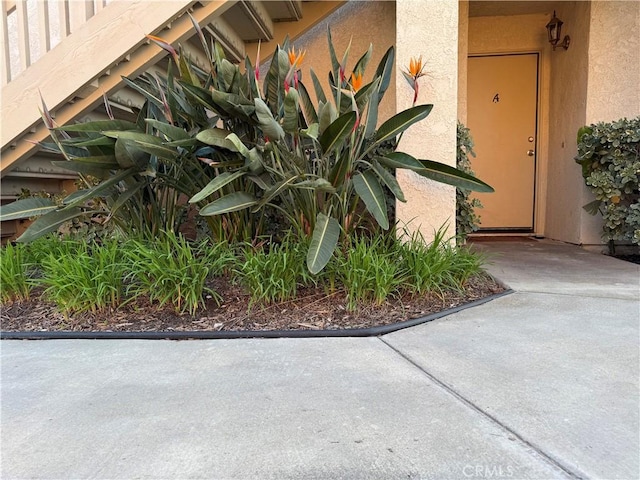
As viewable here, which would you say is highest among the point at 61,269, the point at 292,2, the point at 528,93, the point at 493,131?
the point at 292,2

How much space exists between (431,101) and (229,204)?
1.68 metres

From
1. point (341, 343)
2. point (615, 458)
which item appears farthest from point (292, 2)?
point (615, 458)

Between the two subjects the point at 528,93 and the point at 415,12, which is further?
the point at 528,93

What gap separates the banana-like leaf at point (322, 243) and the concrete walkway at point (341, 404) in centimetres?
40

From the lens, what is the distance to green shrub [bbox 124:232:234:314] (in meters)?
2.36

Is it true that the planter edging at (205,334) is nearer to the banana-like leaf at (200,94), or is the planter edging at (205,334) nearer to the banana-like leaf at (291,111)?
the banana-like leaf at (291,111)

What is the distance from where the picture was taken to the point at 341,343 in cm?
207

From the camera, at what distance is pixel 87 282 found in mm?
2395

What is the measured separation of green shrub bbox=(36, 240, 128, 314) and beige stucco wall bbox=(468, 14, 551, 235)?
4806mm

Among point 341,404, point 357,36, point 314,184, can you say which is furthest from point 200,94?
point 357,36

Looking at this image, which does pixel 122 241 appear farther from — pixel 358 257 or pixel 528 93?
pixel 528 93

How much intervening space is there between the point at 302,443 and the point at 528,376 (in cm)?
97

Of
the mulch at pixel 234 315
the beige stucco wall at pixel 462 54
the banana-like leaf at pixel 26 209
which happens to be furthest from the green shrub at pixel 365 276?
the beige stucco wall at pixel 462 54

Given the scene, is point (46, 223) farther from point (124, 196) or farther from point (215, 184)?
point (215, 184)
